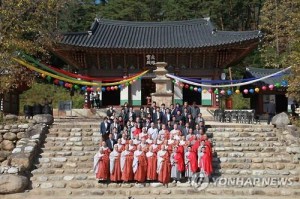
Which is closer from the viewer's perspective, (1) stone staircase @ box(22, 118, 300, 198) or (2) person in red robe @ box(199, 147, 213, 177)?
(1) stone staircase @ box(22, 118, 300, 198)

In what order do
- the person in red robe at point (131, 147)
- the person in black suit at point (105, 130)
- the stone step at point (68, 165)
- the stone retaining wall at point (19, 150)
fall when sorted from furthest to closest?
the person in black suit at point (105, 130), the stone step at point (68, 165), the person in red robe at point (131, 147), the stone retaining wall at point (19, 150)

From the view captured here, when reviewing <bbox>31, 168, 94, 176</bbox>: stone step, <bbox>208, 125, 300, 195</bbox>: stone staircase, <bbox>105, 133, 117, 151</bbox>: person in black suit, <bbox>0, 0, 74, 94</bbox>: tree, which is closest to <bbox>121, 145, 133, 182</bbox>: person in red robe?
<bbox>105, 133, 117, 151</bbox>: person in black suit

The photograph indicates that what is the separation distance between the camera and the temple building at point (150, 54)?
20.0 m

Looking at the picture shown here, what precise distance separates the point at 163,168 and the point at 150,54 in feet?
39.1

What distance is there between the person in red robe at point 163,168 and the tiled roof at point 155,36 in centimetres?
1085

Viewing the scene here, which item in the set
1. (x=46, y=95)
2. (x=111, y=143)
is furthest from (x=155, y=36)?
(x=46, y=95)

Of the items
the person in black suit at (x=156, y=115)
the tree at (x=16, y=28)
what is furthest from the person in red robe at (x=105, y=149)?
the tree at (x=16, y=28)

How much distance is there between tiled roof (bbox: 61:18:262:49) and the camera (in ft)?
66.3

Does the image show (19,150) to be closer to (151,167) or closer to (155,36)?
(151,167)

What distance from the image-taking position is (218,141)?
42.8 feet

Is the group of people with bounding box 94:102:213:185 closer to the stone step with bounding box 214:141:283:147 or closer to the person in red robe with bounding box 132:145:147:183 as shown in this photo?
the person in red robe with bounding box 132:145:147:183

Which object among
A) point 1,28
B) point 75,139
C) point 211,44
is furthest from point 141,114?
point 211,44

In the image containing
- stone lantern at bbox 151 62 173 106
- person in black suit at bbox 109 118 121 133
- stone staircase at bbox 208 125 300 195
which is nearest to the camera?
stone staircase at bbox 208 125 300 195

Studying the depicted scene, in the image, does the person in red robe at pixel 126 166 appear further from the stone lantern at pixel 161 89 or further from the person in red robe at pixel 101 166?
the stone lantern at pixel 161 89
